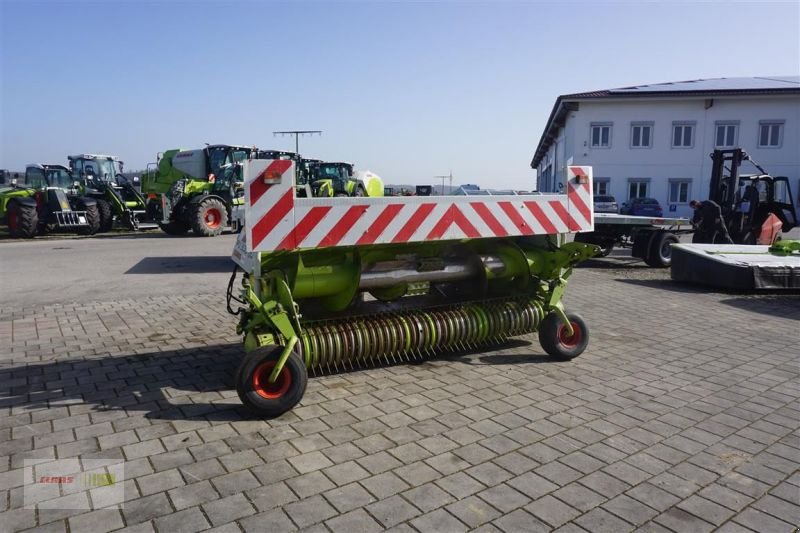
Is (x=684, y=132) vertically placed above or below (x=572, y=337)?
above

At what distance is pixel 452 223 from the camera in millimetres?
4926

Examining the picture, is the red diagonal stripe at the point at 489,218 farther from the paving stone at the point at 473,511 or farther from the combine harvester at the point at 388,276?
the paving stone at the point at 473,511

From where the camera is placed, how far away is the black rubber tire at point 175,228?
1933cm

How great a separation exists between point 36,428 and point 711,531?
13.3 feet

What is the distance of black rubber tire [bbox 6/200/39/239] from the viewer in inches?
720

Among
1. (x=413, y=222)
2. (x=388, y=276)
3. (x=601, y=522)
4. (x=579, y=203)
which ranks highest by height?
(x=579, y=203)

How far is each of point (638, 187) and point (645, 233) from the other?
79.7ft

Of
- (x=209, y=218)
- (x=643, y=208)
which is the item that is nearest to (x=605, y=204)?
(x=643, y=208)

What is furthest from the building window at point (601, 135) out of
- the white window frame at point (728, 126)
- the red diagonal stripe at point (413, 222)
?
the red diagonal stripe at point (413, 222)

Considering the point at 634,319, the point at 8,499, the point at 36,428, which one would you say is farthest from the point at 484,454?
the point at 634,319

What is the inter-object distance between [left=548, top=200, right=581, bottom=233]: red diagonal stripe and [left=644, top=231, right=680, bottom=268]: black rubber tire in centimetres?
796

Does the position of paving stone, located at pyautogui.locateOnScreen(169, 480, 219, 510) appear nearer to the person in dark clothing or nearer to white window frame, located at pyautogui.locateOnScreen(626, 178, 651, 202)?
the person in dark clothing

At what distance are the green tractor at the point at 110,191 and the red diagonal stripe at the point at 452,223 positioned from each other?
61.9 ft

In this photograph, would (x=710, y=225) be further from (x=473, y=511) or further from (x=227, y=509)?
(x=227, y=509)
